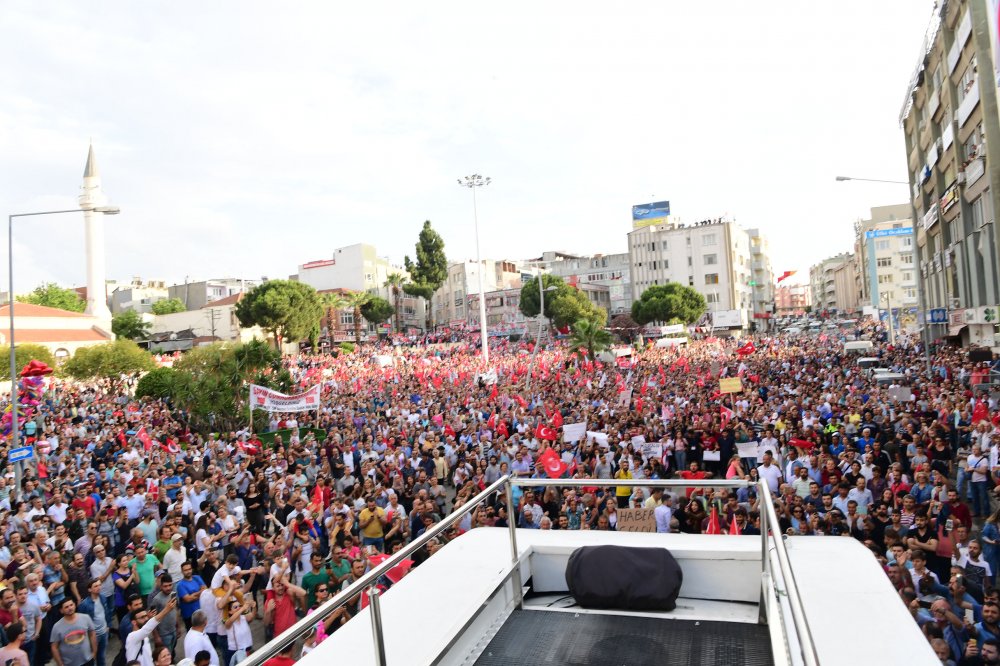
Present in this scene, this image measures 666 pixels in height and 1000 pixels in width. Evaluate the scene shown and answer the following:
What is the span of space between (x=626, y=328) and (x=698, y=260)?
20.6 metres

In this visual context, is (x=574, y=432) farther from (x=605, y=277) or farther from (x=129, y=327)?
(x=605, y=277)

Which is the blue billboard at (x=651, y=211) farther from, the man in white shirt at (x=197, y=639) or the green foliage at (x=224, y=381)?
the man in white shirt at (x=197, y=639)

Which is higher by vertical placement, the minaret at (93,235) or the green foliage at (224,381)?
the minaret at (93,235)

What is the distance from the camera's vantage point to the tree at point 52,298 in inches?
3548

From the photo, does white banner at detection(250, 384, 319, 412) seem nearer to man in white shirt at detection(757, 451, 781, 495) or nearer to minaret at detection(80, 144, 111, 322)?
man in white shirt at detection(757, 451, 781, 495)

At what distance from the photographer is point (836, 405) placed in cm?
1686

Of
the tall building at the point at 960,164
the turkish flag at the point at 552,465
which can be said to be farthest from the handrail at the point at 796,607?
the tall building at the point at 960,164

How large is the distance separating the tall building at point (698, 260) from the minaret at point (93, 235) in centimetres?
6138

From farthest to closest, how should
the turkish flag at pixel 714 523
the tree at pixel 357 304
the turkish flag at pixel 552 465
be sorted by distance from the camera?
the tree at pixel 357 304, the turkish flag at pixel 552 465, the turkish flag at pixel 714 523

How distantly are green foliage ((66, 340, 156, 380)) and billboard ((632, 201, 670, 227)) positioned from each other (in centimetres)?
7185

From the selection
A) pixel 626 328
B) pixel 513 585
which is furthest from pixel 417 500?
pixel 626 328

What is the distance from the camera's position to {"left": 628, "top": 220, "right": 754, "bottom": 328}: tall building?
90125 millimetres

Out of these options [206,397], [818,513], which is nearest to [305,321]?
[206,397]

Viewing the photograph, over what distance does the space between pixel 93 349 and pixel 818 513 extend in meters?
41.9
